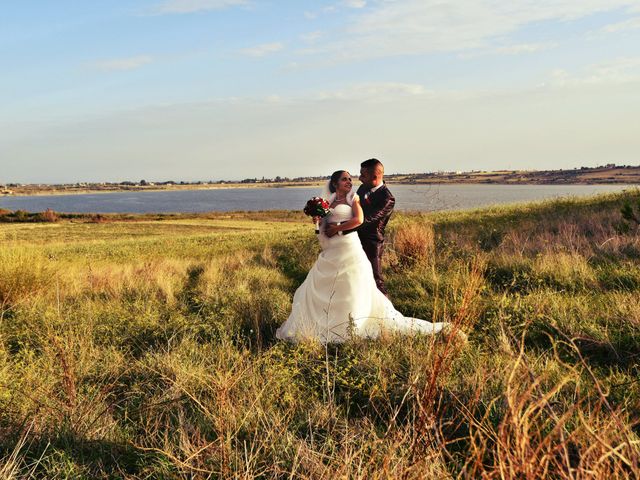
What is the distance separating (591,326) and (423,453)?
4.04 metres

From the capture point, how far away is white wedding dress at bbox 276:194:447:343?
257 inches

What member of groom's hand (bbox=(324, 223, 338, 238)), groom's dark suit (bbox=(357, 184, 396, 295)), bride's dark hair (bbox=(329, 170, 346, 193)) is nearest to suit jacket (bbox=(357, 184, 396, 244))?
groom's dark suit (bbox=(357, 184, 396, 295))

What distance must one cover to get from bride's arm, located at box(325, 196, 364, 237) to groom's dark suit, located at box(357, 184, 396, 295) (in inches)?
40.3

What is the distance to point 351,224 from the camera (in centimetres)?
655


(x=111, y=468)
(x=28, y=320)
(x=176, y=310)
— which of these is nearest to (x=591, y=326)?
(x=111, y=468)

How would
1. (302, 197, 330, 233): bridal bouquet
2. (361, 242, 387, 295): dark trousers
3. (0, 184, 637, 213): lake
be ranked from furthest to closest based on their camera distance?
(0, 184, 637, 213): lake → (361, 242, 387, 295): dark trousers → (302, 197, 330, 233): bridal bouquet

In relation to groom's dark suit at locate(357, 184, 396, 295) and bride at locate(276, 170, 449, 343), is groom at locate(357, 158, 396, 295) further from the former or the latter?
bride at locate(276, 170, 449, 343)

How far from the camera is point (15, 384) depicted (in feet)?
14.6

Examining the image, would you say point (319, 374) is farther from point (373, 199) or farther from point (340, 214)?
point (373, 199)

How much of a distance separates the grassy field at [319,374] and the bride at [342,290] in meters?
0.55

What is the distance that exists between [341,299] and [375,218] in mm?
1637

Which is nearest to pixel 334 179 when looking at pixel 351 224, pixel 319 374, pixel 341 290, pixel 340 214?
pixel 340 214

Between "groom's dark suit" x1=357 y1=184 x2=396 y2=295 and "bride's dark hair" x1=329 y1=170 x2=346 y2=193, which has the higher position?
"bride's dark hair" x1=329 y1=170 x2=346 y2=193

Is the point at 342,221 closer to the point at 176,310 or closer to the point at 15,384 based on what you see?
the point at 176,310
